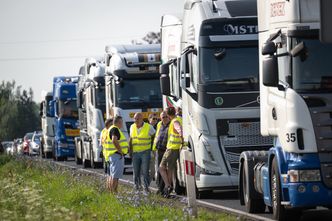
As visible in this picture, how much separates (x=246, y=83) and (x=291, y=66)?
6.21m

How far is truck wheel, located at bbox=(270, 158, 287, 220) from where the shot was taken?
17.7 meters

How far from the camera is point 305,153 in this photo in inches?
671

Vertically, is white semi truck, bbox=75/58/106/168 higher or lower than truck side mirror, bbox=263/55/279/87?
lower

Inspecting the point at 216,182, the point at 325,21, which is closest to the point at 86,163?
the point at 216,182

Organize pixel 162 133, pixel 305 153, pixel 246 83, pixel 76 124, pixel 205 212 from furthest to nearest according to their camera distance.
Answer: pixel 76 124 < pixel 162 133 < pixel 246 83 < pixel 205 212 < pixel 305 153

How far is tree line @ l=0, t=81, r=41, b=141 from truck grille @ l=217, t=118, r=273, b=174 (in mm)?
146289

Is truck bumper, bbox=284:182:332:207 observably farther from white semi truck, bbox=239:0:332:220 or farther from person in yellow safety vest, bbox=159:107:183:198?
person in yellow safety vest, bbox=159:107:183:198

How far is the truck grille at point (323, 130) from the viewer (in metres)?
16.9

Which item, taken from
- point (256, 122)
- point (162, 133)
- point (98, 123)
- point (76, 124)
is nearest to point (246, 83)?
point (256, 122)

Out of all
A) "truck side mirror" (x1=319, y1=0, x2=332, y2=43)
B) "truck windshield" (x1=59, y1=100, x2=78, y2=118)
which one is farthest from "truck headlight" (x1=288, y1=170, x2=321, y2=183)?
"truck windshield" (x1=59, y1=100, x2=78, y2=118)

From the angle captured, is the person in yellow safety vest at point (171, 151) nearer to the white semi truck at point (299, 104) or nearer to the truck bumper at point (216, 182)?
the truck bumper at point (216, 182)

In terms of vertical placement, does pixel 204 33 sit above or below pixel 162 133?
above

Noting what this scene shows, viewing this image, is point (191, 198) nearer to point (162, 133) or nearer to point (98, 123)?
point (162, 133)

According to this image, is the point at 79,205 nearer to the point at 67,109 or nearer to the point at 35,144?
the point at 67,109
